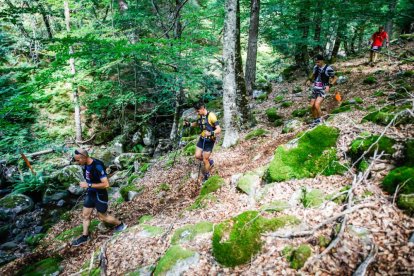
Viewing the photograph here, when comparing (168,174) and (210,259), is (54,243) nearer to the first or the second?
(168,174)

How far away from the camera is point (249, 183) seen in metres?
6.11

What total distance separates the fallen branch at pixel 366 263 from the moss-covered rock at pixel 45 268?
629 centimetres

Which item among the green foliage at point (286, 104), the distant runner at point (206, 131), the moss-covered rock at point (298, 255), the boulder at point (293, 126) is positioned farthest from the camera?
the green foliage at point (286, 104)

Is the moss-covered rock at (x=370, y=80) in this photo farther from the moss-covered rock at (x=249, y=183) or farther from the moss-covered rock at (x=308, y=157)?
the moss-covered rock at (x=249, y=183)

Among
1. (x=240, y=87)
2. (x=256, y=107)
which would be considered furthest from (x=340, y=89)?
(x=240, y=87)

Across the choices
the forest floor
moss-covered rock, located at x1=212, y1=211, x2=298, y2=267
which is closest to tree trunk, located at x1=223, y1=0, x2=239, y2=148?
the forest floor

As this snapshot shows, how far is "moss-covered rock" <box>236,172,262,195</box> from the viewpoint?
19.6ft

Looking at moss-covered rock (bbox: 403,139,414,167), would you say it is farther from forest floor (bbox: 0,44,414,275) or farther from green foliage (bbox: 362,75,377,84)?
green foliage (bbox: 362,75,377,84)

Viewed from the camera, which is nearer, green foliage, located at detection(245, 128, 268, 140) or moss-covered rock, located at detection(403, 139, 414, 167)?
moss-covered rock, located at detection(403, 139, 414, 167)

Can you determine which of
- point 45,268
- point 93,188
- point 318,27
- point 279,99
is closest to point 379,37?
point 318,27

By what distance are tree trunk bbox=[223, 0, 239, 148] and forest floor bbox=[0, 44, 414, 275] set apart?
1004mm

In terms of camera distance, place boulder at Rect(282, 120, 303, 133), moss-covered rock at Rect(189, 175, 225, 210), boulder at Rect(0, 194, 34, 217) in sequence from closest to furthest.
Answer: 1. moss-covered rock at Rect(189, 175, 225, 210)
2. boulder at Rect(282, 120, 303, 133)
3. boulder at Rect(0, 194, 34, 217)

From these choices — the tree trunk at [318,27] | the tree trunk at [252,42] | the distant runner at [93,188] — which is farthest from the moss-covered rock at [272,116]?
the distant runner at [93,188]

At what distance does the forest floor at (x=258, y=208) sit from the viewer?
317 centimetres
